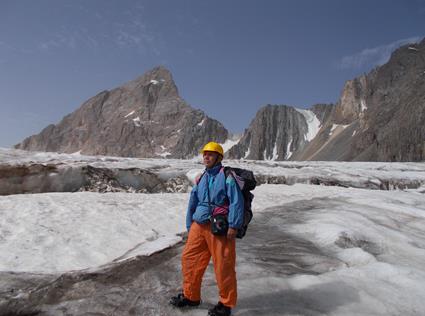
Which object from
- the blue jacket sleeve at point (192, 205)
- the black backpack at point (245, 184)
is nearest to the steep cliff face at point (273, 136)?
the blue jacket sleeve at point (192, 205)

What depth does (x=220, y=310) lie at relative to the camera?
4121 millimetres

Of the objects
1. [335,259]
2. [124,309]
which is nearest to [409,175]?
[335,259]

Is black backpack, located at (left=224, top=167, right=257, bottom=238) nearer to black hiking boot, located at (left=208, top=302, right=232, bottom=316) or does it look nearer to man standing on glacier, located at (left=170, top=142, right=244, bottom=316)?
man standing on glacier, located at (left=170, top=142, right=244, bottom=316)

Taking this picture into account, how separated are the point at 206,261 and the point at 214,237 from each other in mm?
347

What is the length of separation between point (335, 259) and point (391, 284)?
48.9 inches

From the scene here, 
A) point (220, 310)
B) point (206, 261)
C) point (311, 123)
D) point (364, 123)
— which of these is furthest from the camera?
point (311, 123)

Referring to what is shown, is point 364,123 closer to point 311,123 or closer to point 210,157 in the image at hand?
point 311,123

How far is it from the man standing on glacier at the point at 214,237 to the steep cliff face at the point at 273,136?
547 ft

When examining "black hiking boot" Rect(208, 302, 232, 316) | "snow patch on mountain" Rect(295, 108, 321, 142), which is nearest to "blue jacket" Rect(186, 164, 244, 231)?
"black hiking boot" Rect(208, 302, 232, 316)

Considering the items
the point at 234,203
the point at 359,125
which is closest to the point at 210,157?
the point at 234,203

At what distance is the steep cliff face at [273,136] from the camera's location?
17400cm

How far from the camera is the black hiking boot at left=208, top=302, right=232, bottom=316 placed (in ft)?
13.5

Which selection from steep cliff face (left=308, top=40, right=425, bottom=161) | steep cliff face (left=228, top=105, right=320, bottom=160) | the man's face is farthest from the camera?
steep cliff face (left=228, top=105, right=320, bottom=160)

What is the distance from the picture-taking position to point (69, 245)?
761 cm
